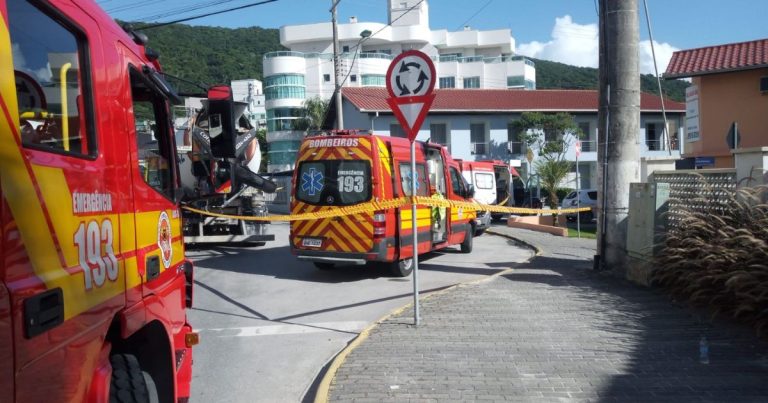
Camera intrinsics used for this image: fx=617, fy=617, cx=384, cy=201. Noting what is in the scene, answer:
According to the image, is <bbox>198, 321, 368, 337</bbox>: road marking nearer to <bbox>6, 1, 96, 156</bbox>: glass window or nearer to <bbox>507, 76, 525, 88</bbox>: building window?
<bbox>6, 1, 96, 156</bbox>: glass window

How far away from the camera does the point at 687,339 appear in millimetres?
6008

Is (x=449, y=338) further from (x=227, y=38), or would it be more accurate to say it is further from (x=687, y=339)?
(x=227, y=38)

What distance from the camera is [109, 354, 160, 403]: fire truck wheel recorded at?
2838mm

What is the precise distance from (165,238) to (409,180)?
A: 8160 millimetres

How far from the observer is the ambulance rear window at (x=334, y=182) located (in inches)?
418

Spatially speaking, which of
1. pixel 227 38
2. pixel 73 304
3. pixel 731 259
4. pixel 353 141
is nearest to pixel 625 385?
pixel 731 259

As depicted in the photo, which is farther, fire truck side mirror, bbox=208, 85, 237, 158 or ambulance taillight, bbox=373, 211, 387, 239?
ambulance taillight, bbox=373, 211, 387, 239

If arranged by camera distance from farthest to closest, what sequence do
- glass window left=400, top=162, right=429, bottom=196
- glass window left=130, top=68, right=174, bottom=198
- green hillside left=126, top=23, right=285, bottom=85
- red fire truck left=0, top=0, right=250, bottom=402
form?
green hillside left=126, top=23, right=285, bottom=85 → glass window left=400, top=162, right=429, bottom=196 → glass window left=130, top=68, right=174, bottom=198 → red fire truck left=0, top=0, right=250, bottom=402

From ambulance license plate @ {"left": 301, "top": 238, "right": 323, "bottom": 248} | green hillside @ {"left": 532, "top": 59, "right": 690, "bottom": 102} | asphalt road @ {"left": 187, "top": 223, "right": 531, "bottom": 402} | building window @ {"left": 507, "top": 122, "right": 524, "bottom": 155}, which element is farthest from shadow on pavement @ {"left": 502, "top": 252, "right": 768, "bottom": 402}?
green hillside @ {"left": 532, "top": 59, "right": 690, "bottom": 102}

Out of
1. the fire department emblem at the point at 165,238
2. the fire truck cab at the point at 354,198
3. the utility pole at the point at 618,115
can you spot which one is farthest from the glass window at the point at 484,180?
the fire department emblem at the point at 165,238

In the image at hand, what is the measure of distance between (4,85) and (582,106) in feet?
146

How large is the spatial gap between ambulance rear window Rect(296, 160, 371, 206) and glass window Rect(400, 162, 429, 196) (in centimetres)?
95

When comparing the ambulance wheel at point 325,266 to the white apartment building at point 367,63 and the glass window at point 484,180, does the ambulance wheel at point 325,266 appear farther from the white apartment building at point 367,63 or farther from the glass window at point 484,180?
the white apartment building at point 367,63

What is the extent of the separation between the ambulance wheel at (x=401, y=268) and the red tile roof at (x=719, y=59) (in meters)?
17.7
